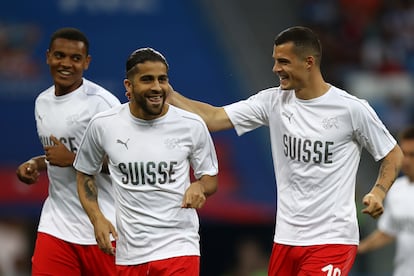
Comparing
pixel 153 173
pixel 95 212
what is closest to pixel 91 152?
pixel 95 212

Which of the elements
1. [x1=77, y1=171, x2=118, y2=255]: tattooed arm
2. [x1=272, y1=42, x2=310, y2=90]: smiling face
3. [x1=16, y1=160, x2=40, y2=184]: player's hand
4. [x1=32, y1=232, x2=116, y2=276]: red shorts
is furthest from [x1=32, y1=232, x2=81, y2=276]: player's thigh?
[x1=272, y1=42, x2=310, y2=90]: smiling face

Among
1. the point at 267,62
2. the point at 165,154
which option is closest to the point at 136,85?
the point at 165,154

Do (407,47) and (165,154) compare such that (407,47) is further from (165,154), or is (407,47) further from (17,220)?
(165,154)

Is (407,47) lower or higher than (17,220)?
higher

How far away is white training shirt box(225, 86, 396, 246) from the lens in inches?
328

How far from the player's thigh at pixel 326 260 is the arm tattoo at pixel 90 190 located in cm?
152

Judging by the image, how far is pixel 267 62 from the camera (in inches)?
680

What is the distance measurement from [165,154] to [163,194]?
0.27 metres

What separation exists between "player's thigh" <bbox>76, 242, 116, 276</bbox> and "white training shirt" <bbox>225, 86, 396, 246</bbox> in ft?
4.34

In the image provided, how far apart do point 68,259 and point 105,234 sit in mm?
936

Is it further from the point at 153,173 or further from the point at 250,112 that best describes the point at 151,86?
the point at 250,112

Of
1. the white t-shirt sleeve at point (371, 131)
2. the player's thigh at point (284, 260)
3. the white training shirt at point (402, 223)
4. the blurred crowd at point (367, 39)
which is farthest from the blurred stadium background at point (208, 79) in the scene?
the white t-shirt sleeve at point (371, 131)

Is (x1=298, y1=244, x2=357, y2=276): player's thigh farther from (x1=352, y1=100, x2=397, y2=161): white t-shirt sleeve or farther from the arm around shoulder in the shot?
the arm around shoulder

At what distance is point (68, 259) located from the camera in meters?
8.88
